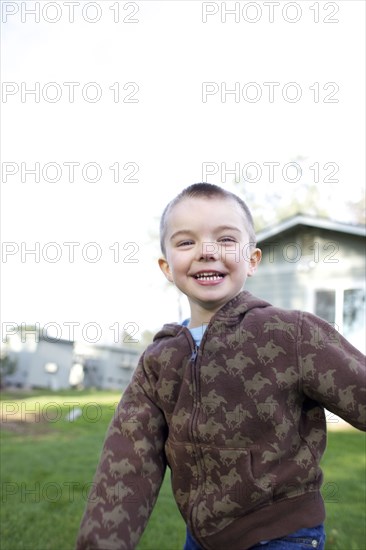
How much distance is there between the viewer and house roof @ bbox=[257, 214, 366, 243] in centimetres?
1312

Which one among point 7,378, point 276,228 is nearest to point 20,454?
point 276,228

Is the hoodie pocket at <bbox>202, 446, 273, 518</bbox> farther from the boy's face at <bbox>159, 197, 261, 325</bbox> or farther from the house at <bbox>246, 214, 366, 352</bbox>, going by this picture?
the house at <bbox>246, 214, 366, 352</bbox>

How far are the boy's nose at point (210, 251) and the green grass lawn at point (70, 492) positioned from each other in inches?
89.1

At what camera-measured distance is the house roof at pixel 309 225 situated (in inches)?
517

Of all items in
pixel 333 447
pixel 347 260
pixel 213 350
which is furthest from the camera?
pixel 347 260

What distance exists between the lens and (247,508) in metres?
2.14

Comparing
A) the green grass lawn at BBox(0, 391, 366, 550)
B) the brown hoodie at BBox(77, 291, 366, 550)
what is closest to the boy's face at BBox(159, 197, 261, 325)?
the brown hoodie at BBox(77, 291, 366, 550)

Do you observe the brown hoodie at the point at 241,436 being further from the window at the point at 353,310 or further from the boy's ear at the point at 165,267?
the window at the point at 353,310

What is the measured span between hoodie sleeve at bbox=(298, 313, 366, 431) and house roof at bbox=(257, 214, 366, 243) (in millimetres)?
11233

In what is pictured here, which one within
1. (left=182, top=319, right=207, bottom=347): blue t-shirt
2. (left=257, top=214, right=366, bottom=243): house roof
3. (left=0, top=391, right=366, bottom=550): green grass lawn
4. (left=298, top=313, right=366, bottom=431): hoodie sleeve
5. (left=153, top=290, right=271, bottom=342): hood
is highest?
(left=257, top=214, right=366, bottom=243): house roof

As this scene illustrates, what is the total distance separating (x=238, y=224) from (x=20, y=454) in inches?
309

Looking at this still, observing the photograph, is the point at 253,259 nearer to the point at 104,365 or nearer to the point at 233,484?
the point at 233,484

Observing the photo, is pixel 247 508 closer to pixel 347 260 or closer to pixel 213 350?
pixel 213 350

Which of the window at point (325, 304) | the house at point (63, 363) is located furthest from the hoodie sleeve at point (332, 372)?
the house at point (63, 363)
